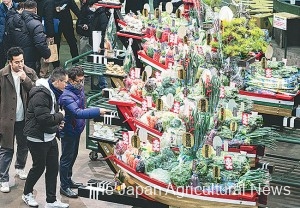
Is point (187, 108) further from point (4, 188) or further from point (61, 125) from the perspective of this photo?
point (4, 188)

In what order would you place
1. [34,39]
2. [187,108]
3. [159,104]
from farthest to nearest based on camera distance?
[34,39]
[159,104]
[187,108]

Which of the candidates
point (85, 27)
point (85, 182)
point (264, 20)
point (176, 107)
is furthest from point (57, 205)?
point (264, 20)

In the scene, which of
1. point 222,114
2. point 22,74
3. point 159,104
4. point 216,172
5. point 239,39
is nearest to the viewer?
point 216,172

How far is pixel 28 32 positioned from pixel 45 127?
10.0ft

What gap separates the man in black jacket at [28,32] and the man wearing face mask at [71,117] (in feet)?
7.85

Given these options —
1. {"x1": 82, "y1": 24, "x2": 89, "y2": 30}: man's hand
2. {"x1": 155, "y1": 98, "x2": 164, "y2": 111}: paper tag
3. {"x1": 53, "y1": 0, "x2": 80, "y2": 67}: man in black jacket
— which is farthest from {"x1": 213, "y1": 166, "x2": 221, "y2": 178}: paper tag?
{"x1": 53, "y1": 0, "x2": 80, "y2": 67}: man in black jacket

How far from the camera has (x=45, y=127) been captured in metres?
7.62

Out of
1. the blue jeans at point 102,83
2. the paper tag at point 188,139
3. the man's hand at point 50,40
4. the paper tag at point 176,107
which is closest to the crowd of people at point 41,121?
the paper tag at point 176,107

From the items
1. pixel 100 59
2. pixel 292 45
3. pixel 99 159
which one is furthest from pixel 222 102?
pixel 292 45

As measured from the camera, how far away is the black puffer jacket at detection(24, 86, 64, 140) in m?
7.58

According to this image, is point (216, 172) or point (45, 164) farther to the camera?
point (45, 164)

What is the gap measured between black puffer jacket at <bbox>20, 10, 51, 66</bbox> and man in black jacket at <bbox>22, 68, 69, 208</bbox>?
2.49 metres

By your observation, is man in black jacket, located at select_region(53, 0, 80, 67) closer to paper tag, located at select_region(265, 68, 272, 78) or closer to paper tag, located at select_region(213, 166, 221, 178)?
paper tag, located at select_region(265, 68, 272, 78)

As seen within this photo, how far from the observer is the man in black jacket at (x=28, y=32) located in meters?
10.3
